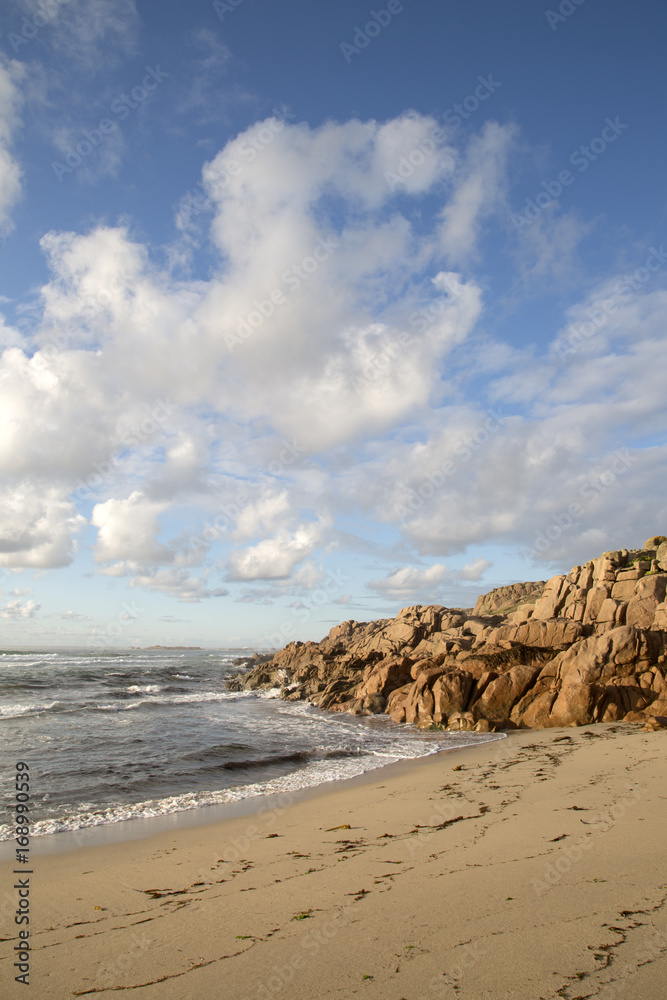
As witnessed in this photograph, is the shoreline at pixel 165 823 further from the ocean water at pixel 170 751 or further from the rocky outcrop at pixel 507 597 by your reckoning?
the rocky outcrop at pixel 507 597

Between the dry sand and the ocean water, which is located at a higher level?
the dry sand

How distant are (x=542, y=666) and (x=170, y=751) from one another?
16921mm

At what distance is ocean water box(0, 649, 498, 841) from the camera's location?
43.4 feet

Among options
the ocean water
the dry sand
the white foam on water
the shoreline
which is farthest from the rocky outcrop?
the dry sand

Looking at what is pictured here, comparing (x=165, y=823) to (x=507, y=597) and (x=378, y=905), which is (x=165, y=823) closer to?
(x=378, y=905)

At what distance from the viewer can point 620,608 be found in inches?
1107

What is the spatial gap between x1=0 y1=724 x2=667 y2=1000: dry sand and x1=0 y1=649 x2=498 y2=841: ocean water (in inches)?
118

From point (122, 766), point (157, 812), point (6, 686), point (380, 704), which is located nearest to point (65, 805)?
point (157, 812)

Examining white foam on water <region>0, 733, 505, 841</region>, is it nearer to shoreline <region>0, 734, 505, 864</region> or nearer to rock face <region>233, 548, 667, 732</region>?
shoreline <region>0, 734, 505, 864</region>

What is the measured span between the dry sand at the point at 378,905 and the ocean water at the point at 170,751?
9.84 ft

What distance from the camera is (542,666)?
2406 centimetres

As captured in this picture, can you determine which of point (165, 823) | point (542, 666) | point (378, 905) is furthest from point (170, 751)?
point (542, 666)

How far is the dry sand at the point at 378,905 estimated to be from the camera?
468 centimetres

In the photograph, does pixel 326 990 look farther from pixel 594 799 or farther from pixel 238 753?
pixel 238 753
